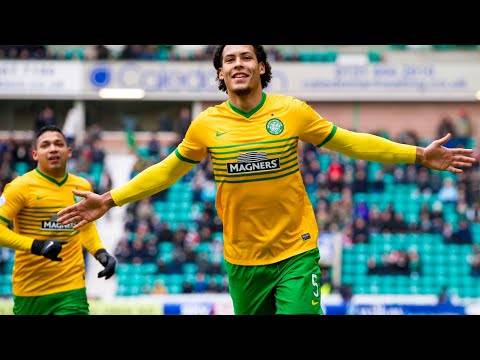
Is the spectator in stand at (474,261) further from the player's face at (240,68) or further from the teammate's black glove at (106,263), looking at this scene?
the player's face at (240,68)

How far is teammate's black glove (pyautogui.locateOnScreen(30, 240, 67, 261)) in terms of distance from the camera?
25.9 feet

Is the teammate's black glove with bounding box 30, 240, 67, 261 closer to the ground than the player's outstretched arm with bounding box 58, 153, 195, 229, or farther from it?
closer to the ground

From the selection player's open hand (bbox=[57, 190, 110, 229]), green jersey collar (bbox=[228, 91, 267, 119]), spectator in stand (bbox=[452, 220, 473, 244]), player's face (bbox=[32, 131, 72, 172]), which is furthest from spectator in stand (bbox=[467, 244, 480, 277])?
player's open hand (bbox=[57, 190, 110, 229])

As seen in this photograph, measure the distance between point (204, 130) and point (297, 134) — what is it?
0.71m

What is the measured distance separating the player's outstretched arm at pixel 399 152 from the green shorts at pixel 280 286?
33.2 inches

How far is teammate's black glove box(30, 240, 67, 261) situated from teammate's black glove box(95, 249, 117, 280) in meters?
0.52

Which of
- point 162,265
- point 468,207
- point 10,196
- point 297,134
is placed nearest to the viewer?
point 297,134

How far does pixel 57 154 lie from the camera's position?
8773mm

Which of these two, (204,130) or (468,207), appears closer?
(204,130)

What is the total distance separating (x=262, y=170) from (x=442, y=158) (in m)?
1.39

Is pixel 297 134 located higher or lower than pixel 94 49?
lower

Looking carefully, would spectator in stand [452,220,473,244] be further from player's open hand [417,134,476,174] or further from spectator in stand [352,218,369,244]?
player's open hand [417,134,476,174]

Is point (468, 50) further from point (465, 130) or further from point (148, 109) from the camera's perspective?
point (148, 109)
